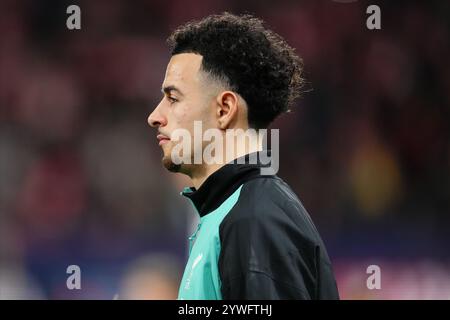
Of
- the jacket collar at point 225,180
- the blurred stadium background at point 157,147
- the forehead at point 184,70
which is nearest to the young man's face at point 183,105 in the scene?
the forehead at point 184,70

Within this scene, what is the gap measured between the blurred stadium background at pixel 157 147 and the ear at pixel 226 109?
117 inches

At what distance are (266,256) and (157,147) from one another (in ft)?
11.9

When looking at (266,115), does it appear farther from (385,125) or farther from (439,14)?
(439,14)

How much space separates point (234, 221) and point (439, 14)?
172 inches

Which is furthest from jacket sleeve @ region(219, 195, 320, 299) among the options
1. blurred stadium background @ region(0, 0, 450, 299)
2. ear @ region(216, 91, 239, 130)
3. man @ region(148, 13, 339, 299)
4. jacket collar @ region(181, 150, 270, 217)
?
blurred stadium background @ region(0, 0, 450, 299)

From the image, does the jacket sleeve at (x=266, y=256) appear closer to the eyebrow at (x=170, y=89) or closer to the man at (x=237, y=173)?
the man at (x=237, y=173)

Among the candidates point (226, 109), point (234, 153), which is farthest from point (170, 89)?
point (234, 153)

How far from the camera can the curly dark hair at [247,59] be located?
6.82ft

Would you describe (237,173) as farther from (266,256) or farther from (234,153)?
(266,256)

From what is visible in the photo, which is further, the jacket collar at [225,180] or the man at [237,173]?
the jacket collar at [225,180]

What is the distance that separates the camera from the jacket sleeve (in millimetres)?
1579

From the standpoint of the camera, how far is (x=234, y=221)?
1.68m

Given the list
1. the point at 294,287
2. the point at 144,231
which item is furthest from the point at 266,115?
the point at 144,231

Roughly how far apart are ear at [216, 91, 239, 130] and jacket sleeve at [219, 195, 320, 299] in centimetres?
36
